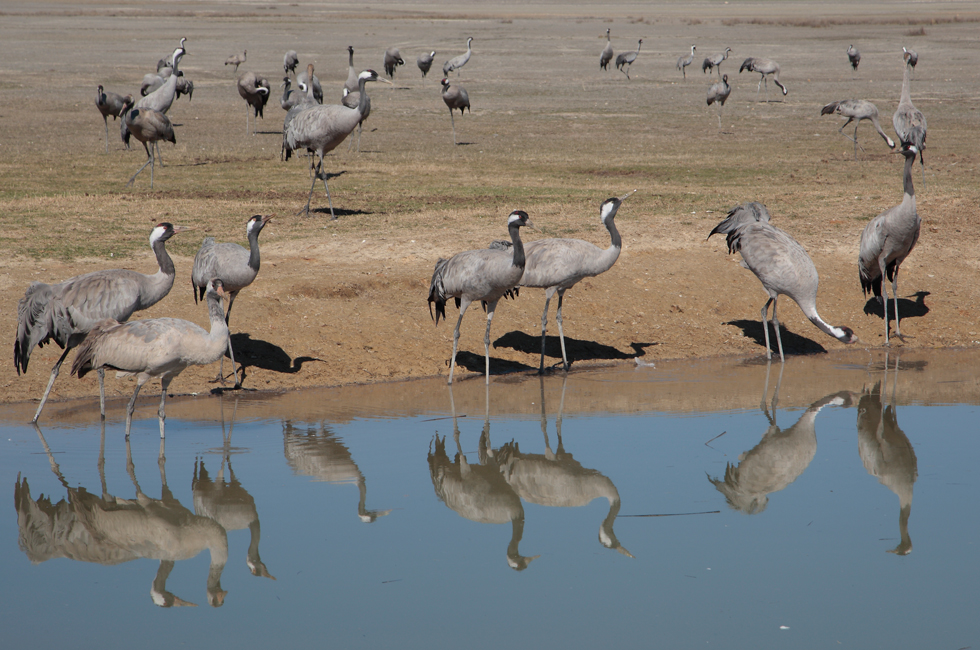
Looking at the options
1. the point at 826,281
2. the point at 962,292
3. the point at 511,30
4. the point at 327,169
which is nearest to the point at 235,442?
the point at 826,281

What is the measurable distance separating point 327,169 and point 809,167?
8473 millimetres

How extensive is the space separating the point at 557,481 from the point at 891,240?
5.49 meters

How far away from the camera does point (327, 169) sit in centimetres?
1773

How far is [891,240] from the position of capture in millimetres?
10047

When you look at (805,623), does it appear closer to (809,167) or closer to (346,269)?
(346,269)

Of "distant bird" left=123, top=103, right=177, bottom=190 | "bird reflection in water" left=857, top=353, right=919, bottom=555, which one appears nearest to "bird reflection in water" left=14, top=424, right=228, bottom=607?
"bird reflection in water" left=857, top=353, right=919, bottom=555

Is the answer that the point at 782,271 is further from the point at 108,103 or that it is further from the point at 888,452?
the point at 108,103

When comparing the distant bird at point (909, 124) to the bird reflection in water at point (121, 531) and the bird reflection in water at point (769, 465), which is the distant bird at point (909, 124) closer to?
the bird reflection in water at point (769, 465)

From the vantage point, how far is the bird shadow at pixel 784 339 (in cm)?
998

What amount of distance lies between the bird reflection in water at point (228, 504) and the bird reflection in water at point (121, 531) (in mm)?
83

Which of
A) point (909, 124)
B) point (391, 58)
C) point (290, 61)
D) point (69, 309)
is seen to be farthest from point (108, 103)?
point (909, 124)

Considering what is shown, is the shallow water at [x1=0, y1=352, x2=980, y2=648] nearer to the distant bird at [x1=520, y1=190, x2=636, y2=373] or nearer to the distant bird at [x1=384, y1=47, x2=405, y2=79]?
the distant bird at [x1=520, y1=190, x2=636, y2=373]

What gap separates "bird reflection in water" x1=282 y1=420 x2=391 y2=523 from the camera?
6.17m

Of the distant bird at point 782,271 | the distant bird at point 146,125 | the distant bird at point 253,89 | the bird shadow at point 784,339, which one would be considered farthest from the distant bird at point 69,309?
the distant bird at point 253,89
